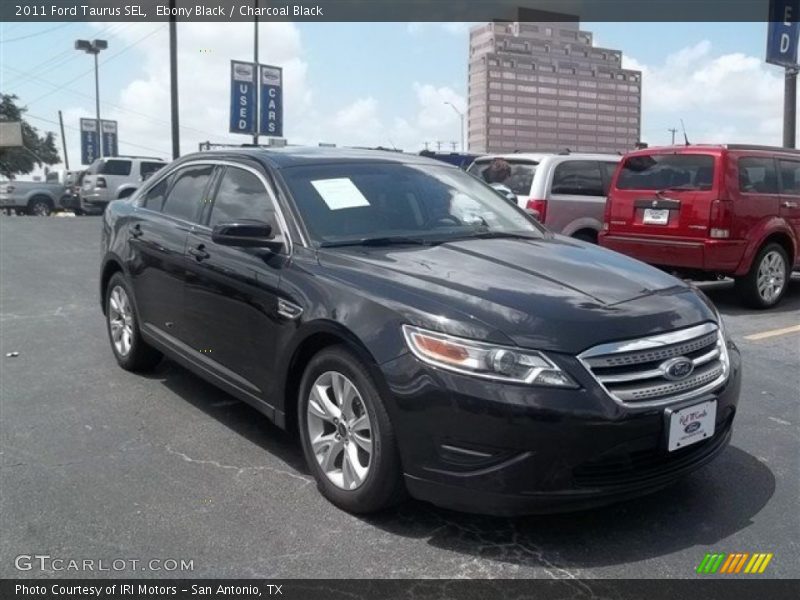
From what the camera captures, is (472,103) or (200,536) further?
Result: (472,103)

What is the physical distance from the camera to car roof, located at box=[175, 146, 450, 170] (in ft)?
14.6

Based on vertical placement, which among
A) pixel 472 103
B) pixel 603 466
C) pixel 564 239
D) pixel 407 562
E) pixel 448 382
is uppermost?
pixel 472 103

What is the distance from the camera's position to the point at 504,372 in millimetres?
2926

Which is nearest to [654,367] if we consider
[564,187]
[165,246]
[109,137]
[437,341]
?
[437,341]

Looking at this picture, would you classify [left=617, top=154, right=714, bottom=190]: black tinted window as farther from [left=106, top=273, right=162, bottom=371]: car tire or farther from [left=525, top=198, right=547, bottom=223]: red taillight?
[left=106, top=273, right=162, bottom=371]: car tire

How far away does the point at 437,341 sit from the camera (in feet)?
9.96

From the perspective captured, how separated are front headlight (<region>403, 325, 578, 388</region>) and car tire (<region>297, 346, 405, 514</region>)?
33cm

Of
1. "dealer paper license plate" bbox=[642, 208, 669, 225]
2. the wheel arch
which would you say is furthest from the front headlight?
"dealer paper license plate" bbox=[642, 208, 669, 225]

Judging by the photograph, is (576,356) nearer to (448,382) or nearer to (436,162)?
(448,382)

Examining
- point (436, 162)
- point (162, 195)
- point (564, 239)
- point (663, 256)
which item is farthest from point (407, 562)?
point (663, 256)

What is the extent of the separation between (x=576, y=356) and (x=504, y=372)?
28cm

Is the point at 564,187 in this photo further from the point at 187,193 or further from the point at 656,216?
the point at 187,193

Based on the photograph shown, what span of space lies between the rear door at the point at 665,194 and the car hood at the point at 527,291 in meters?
4.62

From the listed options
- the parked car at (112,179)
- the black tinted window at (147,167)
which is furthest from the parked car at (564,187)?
the black tinted window at (147,167)
